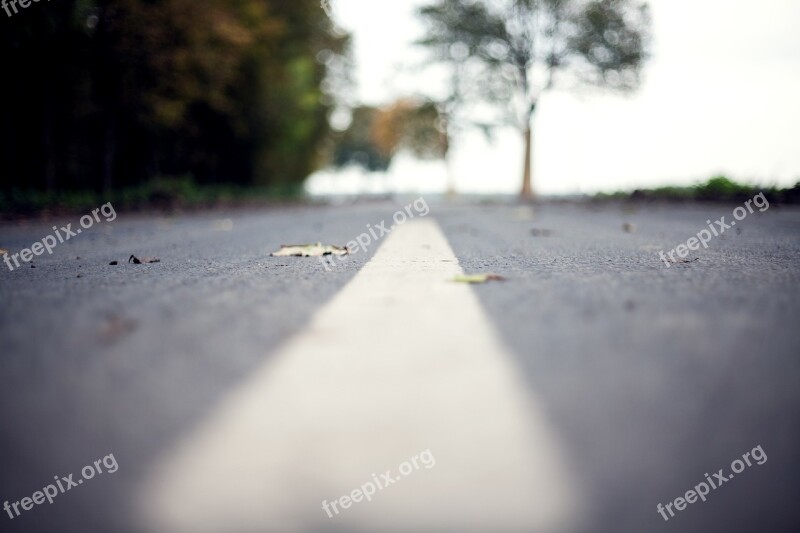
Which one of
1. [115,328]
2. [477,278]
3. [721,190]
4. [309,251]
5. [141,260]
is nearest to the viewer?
[115,328]

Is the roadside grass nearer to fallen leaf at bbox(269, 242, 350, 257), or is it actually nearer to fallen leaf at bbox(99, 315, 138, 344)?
fallen leaf at bbox(269, 242, 350, 257)

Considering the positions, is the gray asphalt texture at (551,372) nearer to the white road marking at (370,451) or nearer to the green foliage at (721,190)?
the white road marking at (370,451)

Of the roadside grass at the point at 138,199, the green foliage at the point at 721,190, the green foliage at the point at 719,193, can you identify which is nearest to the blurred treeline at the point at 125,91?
the roadside grass at the point at 138,199

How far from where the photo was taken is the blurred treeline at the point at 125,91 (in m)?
10.4

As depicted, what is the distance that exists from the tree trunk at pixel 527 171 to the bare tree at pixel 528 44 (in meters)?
0.02

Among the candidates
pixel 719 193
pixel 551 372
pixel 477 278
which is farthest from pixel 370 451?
pixel 719 193

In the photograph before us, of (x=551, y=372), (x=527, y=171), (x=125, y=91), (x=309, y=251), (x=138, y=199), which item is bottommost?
(x=527, y=171)

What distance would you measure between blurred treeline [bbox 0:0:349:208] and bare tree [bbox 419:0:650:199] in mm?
6767

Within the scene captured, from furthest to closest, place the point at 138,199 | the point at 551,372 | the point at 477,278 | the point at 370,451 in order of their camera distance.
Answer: the point at 138,199, the point at 477,278, the point at 551,372, the point at 370,451

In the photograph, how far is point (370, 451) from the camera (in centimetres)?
90

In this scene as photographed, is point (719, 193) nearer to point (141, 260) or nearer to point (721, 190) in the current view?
point (721, 190)

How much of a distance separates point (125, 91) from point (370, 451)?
1381 centimetres

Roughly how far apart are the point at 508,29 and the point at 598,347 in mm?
18434

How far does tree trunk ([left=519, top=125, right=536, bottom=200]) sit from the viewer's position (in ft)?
58.0
